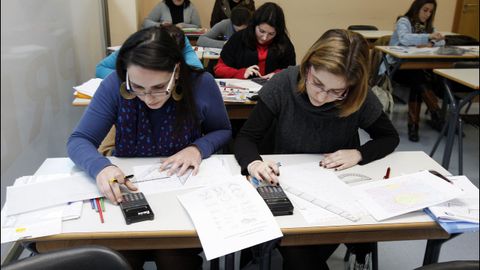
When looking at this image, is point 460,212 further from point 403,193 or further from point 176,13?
point 176,13

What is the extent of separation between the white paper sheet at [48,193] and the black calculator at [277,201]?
0.45 meters

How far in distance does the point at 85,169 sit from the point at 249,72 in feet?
5.13

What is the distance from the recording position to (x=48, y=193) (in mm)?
1124

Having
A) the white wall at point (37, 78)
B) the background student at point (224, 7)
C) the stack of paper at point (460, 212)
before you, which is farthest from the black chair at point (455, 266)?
the background student at point (224, 7)

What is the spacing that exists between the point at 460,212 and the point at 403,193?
145 millimetres

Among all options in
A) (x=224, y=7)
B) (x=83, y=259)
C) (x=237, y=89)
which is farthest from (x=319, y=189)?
(x=224, y=7)

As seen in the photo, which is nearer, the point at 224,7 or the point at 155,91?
the point at 155,91

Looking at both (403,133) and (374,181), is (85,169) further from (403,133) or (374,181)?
(403,133)

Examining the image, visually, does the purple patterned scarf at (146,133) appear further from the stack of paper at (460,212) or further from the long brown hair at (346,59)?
the stack of paper at (460,212)

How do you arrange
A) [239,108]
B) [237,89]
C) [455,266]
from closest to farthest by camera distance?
[455,266] < [239,108] < [237,89]

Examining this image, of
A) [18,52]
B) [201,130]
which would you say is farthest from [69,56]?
[201,130]

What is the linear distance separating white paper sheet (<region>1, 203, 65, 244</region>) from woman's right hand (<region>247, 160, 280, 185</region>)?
0.54m

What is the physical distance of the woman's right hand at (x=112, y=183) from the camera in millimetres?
1098

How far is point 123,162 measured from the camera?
135 centimetres
